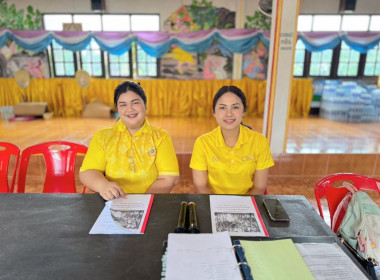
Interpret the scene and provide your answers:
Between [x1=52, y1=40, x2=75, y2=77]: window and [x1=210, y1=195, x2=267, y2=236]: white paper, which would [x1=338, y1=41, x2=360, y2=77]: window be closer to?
[x1=52, y1=40, x2=75, y2=77]: window

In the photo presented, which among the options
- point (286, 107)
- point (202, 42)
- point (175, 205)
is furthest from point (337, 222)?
point (202, 42)

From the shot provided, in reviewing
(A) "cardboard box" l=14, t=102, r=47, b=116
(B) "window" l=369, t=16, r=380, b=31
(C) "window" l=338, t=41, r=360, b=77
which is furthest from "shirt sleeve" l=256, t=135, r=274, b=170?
(B) "window" l=369, t=16, r=380, b=31

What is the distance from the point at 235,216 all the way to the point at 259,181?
1.87 feet

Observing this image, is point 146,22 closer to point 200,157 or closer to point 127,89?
point 127,89

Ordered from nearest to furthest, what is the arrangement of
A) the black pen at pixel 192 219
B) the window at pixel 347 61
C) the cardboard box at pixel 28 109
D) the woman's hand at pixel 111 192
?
the black pen at pixel 192 219 < the woman's hand at pixel 111 192 < the cardboard box at pixel 28 109 < the window at pixel 347 61

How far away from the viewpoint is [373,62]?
7035mm

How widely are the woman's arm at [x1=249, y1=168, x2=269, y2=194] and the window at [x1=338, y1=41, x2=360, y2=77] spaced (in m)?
6.78

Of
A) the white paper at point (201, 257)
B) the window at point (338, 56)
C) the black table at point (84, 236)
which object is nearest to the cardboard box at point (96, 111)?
the window at point (338, 56)

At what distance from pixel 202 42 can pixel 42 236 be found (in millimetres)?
6204

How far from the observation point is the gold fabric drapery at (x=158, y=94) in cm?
662

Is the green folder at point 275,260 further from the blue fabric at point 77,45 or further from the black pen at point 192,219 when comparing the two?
the blue fabric at point 77,45

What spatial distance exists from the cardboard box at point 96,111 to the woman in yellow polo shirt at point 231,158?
5.22 meters

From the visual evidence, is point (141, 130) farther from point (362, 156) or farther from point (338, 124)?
point (338, 124)

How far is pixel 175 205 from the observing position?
1.18 meters
